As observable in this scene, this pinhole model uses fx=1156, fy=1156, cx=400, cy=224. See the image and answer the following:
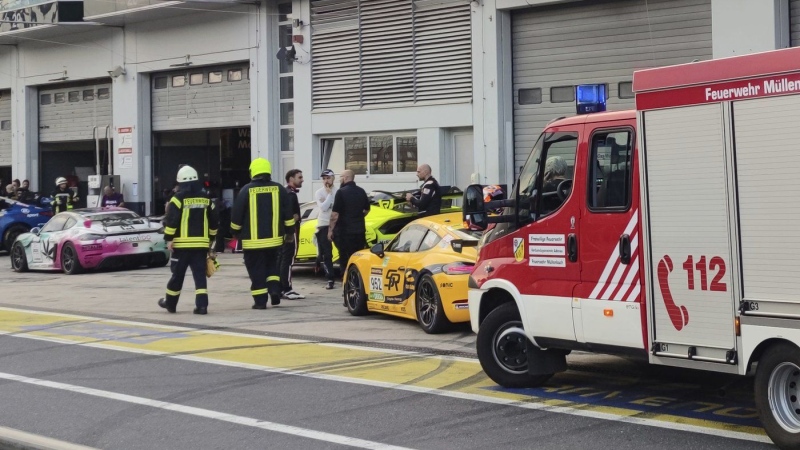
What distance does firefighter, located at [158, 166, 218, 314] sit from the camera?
15.0 metres

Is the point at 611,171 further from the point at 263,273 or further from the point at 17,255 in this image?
the point at 17,255

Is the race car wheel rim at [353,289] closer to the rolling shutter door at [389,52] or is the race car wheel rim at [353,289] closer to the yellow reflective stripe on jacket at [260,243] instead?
the yellow reflective stripe on jacket at [260,243]

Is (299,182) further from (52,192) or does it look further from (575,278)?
(52,192)

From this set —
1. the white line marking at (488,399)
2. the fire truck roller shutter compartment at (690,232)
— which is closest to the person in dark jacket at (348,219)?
the white line marking at (488,399)

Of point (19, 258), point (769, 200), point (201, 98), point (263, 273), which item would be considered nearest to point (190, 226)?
point (263, 273)

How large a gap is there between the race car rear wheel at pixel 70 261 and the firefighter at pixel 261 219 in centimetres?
887

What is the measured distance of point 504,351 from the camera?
9531 millimetres

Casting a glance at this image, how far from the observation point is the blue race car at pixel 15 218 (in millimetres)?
29125

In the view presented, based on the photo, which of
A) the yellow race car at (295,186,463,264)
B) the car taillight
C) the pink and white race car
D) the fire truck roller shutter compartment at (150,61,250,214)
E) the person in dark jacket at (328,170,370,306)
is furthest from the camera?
the fire truck roller shutter compartment at (150,61,250,214)

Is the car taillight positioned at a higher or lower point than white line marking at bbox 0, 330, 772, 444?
higher

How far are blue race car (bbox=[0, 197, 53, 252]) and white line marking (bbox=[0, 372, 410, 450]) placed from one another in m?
19.1

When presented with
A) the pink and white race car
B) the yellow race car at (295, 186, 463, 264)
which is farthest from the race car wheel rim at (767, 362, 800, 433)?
the pink and white race car

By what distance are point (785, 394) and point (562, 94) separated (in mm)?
14926

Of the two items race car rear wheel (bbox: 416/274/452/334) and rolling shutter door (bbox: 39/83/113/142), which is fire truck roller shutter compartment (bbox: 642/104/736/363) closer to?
race car rear wheel (bbox: 416/274/452/334)
